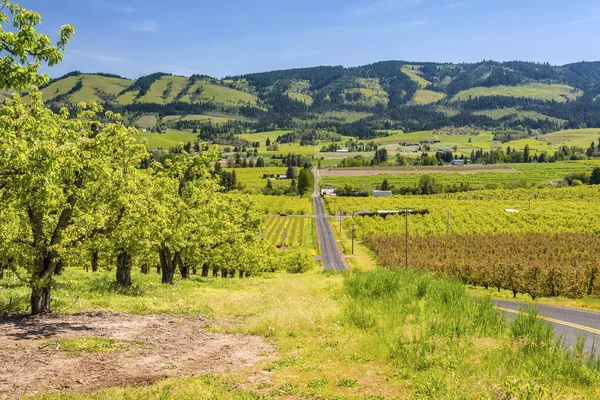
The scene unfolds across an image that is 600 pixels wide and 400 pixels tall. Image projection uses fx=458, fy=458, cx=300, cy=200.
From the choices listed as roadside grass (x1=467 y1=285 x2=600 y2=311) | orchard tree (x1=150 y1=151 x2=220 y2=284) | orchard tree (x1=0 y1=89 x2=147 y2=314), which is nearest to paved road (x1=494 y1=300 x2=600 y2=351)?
roadside grass (x1=467 y1=285 x2=600 y2=311)

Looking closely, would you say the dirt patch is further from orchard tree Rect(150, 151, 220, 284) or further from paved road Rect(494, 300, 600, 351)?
orchard tree Rect(150, 151, 220, 284)

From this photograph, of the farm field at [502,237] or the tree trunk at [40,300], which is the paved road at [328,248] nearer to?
the farm field at [502,237]

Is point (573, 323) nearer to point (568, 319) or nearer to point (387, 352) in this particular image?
point (568, 319)

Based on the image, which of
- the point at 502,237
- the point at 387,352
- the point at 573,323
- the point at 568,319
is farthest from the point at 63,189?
the point at 502,237

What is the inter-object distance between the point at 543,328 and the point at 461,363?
4.03m

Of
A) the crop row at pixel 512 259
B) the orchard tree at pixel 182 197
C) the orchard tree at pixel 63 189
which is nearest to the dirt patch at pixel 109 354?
the orchard tree at pixel 63 189

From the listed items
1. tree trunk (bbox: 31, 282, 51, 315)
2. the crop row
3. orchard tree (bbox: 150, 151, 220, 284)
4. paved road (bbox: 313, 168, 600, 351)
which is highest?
orchard tree (bbox: 150, 151, 220, 284)

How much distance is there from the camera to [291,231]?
146 m

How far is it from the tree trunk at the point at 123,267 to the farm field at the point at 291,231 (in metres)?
89.9

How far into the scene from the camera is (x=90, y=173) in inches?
708

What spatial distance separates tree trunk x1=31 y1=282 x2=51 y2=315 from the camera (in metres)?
20.5

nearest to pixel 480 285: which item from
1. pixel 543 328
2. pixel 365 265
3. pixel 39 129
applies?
pixel 365 265

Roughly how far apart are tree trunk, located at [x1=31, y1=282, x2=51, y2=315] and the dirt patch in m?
1.01

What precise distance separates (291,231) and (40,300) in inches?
4947
